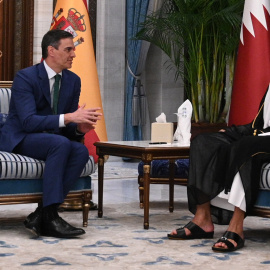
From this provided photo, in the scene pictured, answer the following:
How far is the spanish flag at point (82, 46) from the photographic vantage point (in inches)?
261

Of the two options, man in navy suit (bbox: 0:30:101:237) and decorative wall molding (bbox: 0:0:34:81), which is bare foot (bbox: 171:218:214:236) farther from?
decorative wall molding (bbox: 0:0:34:81)

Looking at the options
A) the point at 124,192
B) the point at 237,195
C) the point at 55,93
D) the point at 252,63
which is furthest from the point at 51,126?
the point at 252,63

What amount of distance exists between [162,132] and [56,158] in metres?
1.01

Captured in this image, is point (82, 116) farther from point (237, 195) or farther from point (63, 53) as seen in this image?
point (237, 195)

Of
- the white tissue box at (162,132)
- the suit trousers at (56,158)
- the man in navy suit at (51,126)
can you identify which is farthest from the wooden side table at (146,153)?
the suit trousers at (56,158)

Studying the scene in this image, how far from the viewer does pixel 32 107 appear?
4.36 m

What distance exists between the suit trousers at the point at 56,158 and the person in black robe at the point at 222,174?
69 cm

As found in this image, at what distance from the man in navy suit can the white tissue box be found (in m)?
0.56

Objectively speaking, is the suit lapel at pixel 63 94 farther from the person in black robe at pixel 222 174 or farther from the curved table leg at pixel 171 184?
the curved table leg at pixel 171 184

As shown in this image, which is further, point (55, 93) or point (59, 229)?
point (55, 93)

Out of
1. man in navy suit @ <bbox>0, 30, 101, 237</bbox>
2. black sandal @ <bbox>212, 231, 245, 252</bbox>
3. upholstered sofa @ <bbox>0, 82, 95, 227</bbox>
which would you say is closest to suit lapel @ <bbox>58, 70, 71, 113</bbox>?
man in navy suit @ <bbox>0, 30, 101, 237</bbox>

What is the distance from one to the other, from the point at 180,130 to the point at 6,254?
177 centimetres

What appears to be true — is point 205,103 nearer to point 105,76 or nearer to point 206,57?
point 206,57

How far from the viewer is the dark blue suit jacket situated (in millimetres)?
4336
